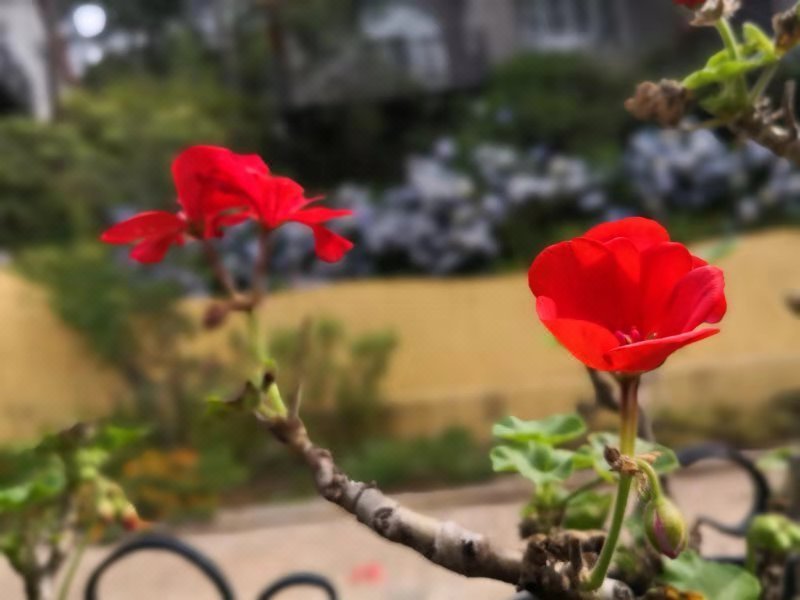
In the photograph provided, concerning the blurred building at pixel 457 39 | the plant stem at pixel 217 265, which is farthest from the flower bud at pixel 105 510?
the blurred building at pixel 457 39

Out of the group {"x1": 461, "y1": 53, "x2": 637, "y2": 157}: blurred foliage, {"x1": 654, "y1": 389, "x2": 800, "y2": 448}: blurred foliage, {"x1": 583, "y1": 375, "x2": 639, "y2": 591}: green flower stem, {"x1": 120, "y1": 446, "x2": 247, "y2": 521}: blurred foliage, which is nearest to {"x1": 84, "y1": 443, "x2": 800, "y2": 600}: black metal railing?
{"x1": 583, "y1": 375, "x2": 639, "y2": 591}: green flower stem

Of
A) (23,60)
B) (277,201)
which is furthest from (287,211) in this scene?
(23,60)

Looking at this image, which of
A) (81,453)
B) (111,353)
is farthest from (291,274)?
(81,453)

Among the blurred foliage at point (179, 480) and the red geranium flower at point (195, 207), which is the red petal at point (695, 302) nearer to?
the red geranium flower at point (195, 207)

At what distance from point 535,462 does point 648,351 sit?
119mm

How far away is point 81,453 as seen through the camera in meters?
0.44

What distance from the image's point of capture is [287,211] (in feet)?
1.10

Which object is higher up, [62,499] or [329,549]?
[62,499]

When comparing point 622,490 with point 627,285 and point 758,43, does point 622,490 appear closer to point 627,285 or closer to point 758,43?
point 627,285

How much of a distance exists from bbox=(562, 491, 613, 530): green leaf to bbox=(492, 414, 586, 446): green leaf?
0.09 ft

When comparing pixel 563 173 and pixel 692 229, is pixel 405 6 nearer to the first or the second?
pixel 563 173

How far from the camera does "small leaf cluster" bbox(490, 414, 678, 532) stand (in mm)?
344

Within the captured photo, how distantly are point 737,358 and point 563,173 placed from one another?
663mm

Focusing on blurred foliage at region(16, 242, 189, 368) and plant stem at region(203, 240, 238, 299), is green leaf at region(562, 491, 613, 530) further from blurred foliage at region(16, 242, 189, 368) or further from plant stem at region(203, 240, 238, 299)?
blurred foliage at region(16, 242, 189, 368)
